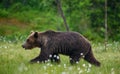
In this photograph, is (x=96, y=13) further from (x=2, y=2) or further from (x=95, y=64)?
(x=95, y=64)

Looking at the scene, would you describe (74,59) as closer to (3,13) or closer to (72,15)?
(3,13)

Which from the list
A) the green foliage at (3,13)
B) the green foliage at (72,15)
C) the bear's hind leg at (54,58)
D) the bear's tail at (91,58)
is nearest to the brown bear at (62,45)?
the bear's hind leg at (54,58)

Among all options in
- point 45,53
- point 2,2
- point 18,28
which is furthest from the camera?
point 2,2

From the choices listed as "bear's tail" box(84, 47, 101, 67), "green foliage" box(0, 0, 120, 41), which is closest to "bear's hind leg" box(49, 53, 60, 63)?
"bear's tail" box(84, 47, 101, 67)

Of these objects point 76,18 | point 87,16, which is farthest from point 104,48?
point 76,18

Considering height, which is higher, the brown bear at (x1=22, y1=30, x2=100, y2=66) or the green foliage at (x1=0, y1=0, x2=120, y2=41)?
the brown bear at (x1=22, y1=30, x2=100, y2=66)

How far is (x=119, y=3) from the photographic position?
3316 centimetres

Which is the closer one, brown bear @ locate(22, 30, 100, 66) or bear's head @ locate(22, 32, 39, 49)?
brown bear @ locate(22, 30, 100, 66)

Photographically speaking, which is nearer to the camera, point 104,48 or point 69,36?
point 69,36

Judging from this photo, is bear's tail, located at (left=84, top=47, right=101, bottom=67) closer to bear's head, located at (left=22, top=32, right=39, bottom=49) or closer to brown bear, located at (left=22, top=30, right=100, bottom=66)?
brown bear, located at (left=22, top=30, right=100, bottom=66)

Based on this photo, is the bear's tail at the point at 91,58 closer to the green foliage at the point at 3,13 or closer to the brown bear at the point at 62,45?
the brown bear at the point at 62,45

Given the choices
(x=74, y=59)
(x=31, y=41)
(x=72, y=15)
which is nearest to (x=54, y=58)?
(x=74, y=59)

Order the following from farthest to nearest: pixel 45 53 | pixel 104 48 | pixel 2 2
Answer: pixel 2 2 → pixel 104 48 → pixel 45 53

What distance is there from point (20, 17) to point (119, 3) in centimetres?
816
